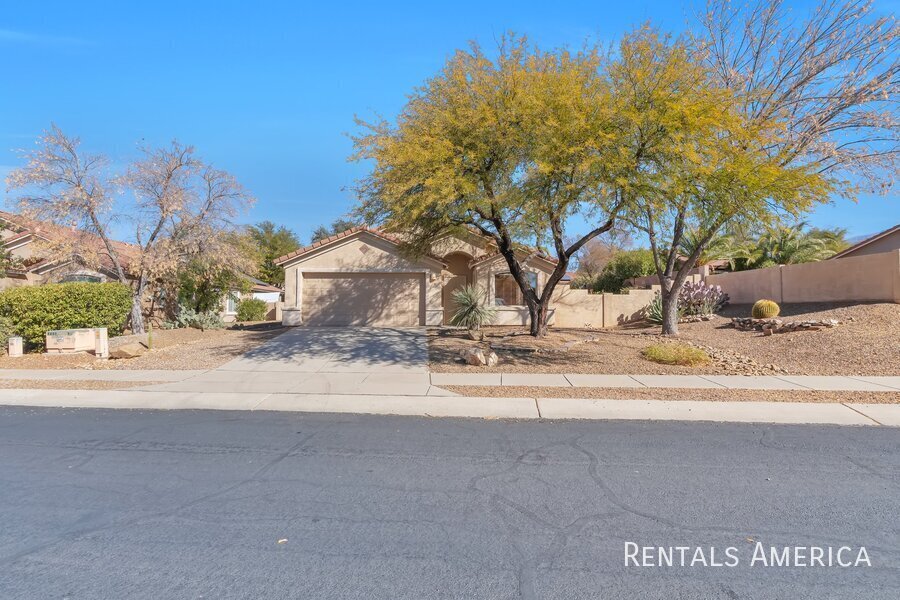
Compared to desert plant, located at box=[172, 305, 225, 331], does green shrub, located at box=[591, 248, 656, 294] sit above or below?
above

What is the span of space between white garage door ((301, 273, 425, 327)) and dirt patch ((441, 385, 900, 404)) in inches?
470

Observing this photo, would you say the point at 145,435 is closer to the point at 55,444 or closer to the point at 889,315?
the point at 55,444

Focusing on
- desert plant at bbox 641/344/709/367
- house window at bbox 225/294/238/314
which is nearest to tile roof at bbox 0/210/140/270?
house window at bbox 225/294/238/314

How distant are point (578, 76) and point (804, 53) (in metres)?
7.49

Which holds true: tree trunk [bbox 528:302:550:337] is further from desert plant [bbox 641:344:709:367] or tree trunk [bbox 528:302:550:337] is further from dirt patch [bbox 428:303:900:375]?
desert plant [bbox 641:344:709:367]

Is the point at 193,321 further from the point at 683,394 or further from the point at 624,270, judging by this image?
the point at 624,270

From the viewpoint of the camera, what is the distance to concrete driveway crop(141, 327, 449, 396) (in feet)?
36.1

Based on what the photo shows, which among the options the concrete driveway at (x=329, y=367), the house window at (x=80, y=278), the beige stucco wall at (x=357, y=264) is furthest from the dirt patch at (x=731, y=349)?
the house window at (x=80, y=278)

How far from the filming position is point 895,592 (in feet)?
11.1

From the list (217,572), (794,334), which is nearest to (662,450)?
(217,572)

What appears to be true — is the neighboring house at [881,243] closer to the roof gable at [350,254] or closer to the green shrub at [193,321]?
the roof gable at [350,254]

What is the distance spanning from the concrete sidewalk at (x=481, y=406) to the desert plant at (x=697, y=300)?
43.0ft

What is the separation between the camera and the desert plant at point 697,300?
71.7 ft

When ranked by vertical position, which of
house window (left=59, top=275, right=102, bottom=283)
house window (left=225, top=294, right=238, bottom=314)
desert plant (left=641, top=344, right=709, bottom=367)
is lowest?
desert plant (left=641, top=344, right=709, bottom=367)
